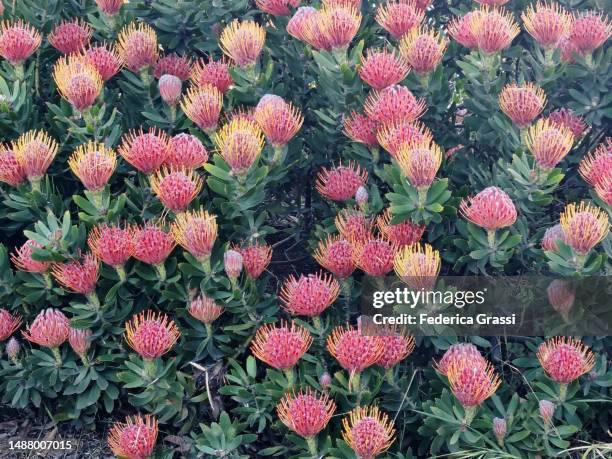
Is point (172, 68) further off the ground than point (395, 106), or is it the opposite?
point (395, 106)

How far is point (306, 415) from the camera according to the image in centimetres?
219


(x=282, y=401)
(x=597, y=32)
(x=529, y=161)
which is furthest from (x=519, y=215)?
(x=282, y=401)

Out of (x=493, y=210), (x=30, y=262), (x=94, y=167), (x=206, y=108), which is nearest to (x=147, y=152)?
(x=94, y=167)

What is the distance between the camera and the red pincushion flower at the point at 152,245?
2.40 metres

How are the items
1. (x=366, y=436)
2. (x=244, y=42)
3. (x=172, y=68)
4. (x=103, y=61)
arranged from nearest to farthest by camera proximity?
(x=366, y=436) → (x=244, y=42) → (x=103, y=61) → (x=172, y=68)

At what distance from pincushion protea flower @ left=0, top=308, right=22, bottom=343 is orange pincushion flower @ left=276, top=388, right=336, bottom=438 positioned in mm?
983

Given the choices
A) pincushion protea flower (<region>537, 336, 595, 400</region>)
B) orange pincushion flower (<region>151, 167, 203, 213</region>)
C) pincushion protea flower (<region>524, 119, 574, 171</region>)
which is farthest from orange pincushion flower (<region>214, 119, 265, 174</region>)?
pincushion protea flower (<region>537, 336, 595, 400</region>)

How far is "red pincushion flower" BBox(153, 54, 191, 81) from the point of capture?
2.95 m

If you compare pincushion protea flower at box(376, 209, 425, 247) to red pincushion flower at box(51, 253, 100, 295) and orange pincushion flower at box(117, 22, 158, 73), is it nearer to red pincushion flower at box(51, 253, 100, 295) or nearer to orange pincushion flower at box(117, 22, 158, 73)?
red pincushion flower at box(51, 253, 100, 295)

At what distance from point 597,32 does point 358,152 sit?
0.86 metres

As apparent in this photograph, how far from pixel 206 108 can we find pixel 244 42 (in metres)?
0.27

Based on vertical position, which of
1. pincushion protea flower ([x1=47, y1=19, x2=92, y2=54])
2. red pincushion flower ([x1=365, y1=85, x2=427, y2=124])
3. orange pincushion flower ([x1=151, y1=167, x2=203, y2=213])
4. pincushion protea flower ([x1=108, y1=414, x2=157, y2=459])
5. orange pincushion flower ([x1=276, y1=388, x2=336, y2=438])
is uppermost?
red pincushion flower ([x1=365, y1=85, x2=427, y2=124])

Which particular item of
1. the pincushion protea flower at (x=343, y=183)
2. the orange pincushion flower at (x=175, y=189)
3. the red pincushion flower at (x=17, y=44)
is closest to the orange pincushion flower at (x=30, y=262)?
the orange pincushion flower at (x=175, y=189)

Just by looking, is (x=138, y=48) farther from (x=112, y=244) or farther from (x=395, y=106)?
(x=395, y=106)
